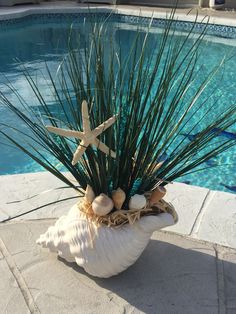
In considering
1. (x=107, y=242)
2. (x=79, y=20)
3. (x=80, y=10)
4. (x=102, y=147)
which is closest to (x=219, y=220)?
(x=107, y=242)

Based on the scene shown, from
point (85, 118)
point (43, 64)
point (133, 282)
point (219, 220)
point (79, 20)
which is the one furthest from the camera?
point (79, 20)

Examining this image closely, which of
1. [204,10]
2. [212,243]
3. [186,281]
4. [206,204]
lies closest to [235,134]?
[206,204]

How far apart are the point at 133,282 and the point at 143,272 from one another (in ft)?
0.30

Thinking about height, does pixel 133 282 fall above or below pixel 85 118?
below

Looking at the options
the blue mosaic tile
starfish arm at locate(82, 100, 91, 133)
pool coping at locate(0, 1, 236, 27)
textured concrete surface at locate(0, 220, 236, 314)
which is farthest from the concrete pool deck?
pool coping at locate(0, 1, 236, 27)

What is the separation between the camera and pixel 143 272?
2225mm

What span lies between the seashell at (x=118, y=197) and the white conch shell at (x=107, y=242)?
112 millimetres

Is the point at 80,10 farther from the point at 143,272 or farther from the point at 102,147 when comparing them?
the point at 102,147

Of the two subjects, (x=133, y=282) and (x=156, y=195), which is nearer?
(x=156, y=195)

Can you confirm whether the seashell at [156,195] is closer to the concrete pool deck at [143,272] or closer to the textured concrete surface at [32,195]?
the concrete pool deck at [143,272]

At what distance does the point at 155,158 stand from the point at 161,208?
0.24 meters

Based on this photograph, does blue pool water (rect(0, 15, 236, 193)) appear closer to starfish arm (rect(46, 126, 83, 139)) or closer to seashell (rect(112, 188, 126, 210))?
seashell (rect(112, 188, 126, 210))

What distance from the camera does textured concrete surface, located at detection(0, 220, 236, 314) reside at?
2.01m

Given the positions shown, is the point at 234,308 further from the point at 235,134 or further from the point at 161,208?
the point at 235,134
